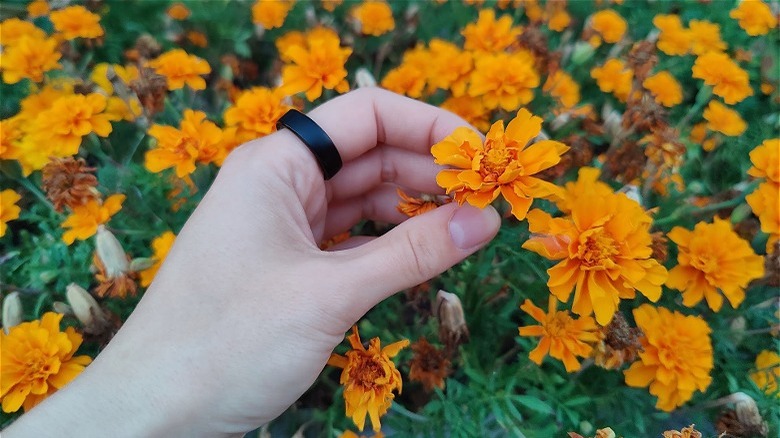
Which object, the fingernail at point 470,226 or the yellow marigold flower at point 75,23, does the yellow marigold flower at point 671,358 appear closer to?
the fingernail at point 470,226

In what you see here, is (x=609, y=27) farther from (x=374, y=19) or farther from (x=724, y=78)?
(x=374, y=19)

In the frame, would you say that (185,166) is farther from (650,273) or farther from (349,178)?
(650,273)

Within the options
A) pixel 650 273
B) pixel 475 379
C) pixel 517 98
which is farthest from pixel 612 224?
pixel 517 98

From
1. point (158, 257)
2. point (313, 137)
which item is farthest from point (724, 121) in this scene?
point (158, 257)

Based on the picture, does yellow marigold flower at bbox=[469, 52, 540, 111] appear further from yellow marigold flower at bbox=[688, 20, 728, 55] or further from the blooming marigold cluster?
yellow marigold flower at bbox=[688, 20, 728, 55]

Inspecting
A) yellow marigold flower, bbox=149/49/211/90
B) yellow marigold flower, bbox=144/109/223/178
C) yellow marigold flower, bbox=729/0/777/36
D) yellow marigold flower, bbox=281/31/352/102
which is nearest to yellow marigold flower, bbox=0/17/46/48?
yellow marigold flower, bbox=149/49/211/90

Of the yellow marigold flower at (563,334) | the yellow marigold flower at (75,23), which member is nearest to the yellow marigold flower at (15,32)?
the yellow marigold flower at (75,23)
